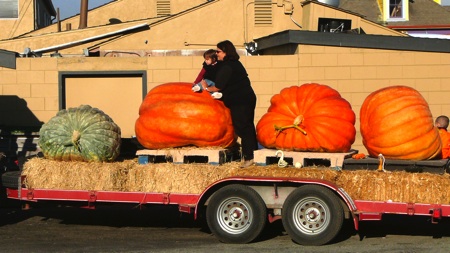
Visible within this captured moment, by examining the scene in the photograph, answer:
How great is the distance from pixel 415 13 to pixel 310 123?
30.6 m

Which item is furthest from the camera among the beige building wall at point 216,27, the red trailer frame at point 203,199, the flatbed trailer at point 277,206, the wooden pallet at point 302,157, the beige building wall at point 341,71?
the beige building wall at point 216,27

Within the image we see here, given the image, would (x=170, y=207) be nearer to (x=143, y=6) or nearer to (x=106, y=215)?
(x=106, y=215)

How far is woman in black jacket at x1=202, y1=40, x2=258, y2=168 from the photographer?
11.1m

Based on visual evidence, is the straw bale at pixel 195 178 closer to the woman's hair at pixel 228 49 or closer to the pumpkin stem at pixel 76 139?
the pumpkin stem at pixel 76 139

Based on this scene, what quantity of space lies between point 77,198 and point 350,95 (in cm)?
856

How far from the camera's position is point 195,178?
10516 millimetres

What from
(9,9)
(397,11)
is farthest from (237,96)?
(397,11)

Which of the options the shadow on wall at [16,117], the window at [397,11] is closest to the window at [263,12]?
the shadow on wall at [16,117]

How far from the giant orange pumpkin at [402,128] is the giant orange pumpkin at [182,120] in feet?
6.44

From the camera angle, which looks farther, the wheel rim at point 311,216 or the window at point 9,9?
the window at point 9,9

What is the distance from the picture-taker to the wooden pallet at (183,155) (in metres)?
10.8

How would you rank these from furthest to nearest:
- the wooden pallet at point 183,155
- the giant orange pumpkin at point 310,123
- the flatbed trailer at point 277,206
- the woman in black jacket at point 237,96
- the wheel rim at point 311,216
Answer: the woman in black jacket at point 237,96 < the wooden pallet at point 183,155 < the giant orange pumpkin at point 310,123 < the wheel rim at point 311,216 < the flatbed trailer at point 277,206

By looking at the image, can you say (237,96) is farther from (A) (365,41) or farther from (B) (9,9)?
(B) (9,9)

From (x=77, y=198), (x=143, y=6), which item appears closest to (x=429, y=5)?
(x=143, y=6)
